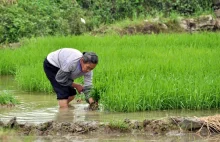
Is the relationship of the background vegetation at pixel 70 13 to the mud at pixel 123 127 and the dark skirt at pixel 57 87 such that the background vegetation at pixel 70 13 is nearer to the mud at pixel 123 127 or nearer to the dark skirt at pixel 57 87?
the dark skirt at pixel 57 87

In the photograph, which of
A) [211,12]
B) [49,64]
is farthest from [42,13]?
[49,64]

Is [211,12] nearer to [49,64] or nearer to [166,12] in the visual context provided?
[166,12]

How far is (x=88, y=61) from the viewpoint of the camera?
6.71m

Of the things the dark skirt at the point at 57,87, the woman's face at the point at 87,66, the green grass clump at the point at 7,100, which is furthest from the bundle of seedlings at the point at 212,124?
the green grass clump at the point at 7,100

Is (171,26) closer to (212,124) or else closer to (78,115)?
(78,115)

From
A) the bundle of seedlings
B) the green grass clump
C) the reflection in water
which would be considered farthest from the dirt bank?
the bundle of seedlings

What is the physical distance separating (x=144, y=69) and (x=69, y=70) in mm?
1842

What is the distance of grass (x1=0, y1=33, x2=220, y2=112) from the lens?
688cm

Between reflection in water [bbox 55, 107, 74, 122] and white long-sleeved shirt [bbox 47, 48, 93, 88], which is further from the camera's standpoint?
white long-sleeved shirt [bbox 47, 48, 93, 88]

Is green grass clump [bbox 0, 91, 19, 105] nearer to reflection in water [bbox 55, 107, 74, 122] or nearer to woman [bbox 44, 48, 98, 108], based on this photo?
woman [bbox 44, 48, 98, 108]

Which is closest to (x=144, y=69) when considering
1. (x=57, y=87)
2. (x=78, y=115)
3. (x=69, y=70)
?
(x=57, y=87)

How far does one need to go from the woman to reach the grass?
0.95 feet

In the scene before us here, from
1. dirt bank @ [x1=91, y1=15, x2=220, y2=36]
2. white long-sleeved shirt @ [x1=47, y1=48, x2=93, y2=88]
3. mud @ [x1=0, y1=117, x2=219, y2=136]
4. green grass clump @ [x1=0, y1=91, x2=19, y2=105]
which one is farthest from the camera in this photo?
dirt bank @ [x1=91, y1=15, x2=220, y2=36]

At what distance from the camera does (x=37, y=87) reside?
345 inches
